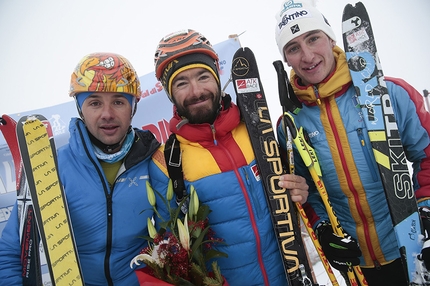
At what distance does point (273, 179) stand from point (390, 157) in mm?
785

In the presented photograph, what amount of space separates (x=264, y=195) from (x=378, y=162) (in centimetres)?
77

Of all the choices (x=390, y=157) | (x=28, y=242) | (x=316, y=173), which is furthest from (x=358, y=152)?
(x=28, y=242)

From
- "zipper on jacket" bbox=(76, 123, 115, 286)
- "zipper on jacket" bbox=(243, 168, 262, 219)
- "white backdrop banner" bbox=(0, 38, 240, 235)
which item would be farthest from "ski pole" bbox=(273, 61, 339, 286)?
"white backdrop banner" bbox=(0, 38, 240, 235)

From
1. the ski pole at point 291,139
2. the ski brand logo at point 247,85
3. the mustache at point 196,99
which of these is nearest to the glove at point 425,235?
the ski pole at point 291,139

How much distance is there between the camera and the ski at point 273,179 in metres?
1.65

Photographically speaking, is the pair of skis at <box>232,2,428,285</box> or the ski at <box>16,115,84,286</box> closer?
the ski at <box>16,115,84,286</box>

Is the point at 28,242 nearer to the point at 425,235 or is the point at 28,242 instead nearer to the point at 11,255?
the point at 11,255

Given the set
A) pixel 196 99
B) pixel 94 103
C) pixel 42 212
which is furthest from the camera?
pixel 94 103

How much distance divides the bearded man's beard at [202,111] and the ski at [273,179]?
0.20 meters

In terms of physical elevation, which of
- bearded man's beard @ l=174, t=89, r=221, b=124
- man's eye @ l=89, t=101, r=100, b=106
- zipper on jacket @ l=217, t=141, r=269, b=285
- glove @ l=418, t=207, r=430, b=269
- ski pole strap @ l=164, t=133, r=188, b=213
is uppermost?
man's eye @ l=89, t=101, r=100, b=106

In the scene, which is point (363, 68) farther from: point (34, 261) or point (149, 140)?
point (34, 261)

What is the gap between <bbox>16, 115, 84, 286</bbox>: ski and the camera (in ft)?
4.72

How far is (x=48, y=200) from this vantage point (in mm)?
1507

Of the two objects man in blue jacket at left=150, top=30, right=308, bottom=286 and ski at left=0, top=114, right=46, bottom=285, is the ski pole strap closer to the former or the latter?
man in blue jacket at left=150, top=30, right=308, bottom=286
